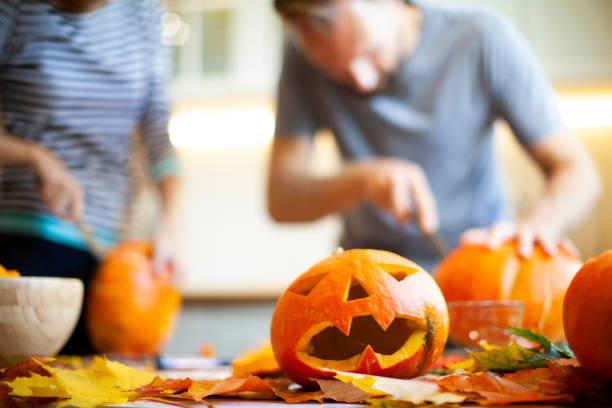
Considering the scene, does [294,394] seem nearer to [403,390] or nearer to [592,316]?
[403,390]

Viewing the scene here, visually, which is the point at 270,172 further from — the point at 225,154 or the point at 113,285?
the point at 225,154

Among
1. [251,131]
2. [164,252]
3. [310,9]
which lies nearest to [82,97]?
[164,252]

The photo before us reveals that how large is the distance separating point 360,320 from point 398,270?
0.18ft

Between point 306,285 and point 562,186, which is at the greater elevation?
point 562,186

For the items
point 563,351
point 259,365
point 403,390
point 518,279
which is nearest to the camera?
point 403,390

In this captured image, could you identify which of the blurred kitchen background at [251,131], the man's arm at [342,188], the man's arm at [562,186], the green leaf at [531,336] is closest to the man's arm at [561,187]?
the man's arm at [562,186]

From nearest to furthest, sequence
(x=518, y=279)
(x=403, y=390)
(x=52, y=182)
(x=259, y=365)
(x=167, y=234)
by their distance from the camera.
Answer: (x=403, y=390) → (x=259, y=365) → (x=518, y=279) → (x=52, y=182) → (x=167, y=234)

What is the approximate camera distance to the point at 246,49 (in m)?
3.39

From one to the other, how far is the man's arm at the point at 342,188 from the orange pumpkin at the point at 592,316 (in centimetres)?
55

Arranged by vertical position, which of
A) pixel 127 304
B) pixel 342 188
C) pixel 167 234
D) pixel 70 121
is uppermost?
pixel 70 121

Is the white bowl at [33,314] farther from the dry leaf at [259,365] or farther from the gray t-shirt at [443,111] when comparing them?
the gray t-shirt at [443,111]

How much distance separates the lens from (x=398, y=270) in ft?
1.62

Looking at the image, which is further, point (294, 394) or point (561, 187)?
point (561, 187)

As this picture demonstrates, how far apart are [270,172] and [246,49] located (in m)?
2.28
